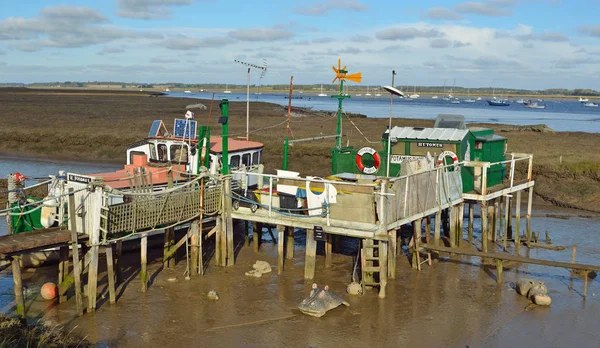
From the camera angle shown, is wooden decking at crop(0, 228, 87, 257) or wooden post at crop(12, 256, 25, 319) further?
wooden post at crop(12, 256, 25, 319)

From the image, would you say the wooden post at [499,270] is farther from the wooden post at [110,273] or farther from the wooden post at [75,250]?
the wooden post at [75,250]

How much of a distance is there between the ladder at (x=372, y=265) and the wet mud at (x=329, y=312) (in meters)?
0.40

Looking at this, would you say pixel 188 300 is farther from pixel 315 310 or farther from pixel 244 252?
pixel 244 252

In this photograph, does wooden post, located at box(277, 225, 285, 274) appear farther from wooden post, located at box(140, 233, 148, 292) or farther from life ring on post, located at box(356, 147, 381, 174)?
life ring on post, located at box(356, 147, 381, 174)

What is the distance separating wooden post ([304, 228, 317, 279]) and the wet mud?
0.90ft

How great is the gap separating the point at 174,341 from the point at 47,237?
4.29 meters

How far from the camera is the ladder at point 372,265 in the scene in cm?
1791

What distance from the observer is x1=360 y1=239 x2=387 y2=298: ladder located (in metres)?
17.9

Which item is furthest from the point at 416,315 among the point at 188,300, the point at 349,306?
the point at 188,300

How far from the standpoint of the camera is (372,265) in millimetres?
18609

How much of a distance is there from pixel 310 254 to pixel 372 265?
2.01 meters

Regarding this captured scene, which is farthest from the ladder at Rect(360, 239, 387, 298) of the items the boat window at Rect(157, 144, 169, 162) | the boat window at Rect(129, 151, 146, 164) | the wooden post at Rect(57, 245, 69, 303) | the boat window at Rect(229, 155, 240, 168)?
the boat window at Rect(129, 151, 146, 164)

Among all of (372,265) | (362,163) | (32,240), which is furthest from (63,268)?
(362,163)

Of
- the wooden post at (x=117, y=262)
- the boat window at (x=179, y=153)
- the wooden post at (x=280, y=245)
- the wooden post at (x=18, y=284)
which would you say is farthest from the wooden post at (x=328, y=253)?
the wooden post at (x=18, y=284)
